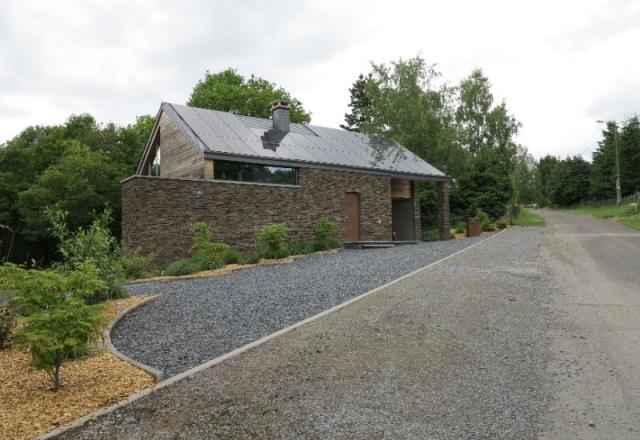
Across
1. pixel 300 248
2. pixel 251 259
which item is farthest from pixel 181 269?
pixel 300 248

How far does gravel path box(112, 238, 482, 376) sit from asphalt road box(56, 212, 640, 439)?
0.55 metres

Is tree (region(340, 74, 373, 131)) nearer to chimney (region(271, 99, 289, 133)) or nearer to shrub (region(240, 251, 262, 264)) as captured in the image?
chimney (region(271, 99, 289, 133))

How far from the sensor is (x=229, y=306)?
706 centimetres

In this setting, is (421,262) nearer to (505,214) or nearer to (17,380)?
(17,380)

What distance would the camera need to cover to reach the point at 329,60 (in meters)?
16.5

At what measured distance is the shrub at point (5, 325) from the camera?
5234 millimetres

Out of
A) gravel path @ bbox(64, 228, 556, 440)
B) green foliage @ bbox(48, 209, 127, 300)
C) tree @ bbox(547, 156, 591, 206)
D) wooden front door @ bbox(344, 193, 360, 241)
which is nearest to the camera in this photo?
gravel path @ bbox(64, 228, 556, 440)

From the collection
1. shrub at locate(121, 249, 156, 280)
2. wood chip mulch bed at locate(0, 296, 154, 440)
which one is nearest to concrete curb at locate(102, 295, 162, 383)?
wood chip mulch bed at locate(0, 296, 154, 440)

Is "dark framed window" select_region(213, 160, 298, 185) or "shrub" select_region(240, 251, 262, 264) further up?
"dark framed window" select_region(213, 160, 298, 185)

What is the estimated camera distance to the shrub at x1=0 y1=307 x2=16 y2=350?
5.23 metres

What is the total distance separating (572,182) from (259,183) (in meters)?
51.6

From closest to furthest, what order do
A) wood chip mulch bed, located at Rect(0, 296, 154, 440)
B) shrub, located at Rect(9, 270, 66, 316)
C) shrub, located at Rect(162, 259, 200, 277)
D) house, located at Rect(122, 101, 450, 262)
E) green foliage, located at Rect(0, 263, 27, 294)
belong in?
wood chip mulch bed, located at Rect(0, 296, 154, 440)
shrub, located at Rect(9, 270, 66, 316)
green foliage, located at Rect(0, 263, 27, 294)
shrub, located at Rect(162, 259, 200, 277)
house, located at Rect(122, 101, 450, 262)

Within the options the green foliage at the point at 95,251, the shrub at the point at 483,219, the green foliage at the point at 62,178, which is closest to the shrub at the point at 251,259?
the green foliage at the point at 95,251

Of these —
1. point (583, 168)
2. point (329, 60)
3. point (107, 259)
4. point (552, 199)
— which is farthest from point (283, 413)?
point (552, 199)
